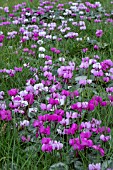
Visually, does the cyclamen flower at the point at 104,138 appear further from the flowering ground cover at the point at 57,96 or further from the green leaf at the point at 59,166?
the green leaf at the point at 59,166

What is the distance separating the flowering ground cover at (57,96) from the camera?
2479mm

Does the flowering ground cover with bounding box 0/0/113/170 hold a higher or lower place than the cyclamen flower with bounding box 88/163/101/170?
lower

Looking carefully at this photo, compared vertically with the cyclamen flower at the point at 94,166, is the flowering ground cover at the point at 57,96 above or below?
below

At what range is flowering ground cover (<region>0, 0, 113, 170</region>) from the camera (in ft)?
8.13

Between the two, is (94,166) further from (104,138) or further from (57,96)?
(57,96)

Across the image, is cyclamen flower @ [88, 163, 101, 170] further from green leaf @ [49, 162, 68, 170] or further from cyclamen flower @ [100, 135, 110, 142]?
cyclamen flower @ [100, 135, 110, 142]

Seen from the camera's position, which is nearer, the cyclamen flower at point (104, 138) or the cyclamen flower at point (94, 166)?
the cyclamen flower at point (94, 166)

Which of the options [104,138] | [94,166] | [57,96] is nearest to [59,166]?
[94,166]

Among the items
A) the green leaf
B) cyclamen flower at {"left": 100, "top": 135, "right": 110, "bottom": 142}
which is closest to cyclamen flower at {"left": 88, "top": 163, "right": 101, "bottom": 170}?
the green leaf

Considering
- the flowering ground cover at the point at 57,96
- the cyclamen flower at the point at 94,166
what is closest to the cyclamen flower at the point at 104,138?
the flowering ground cover at the point at 57,96

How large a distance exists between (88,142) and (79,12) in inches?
196

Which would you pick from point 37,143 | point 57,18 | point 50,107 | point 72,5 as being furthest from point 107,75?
point 72,5

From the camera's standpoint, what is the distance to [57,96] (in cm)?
317

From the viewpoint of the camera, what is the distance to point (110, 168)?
2279 mm
